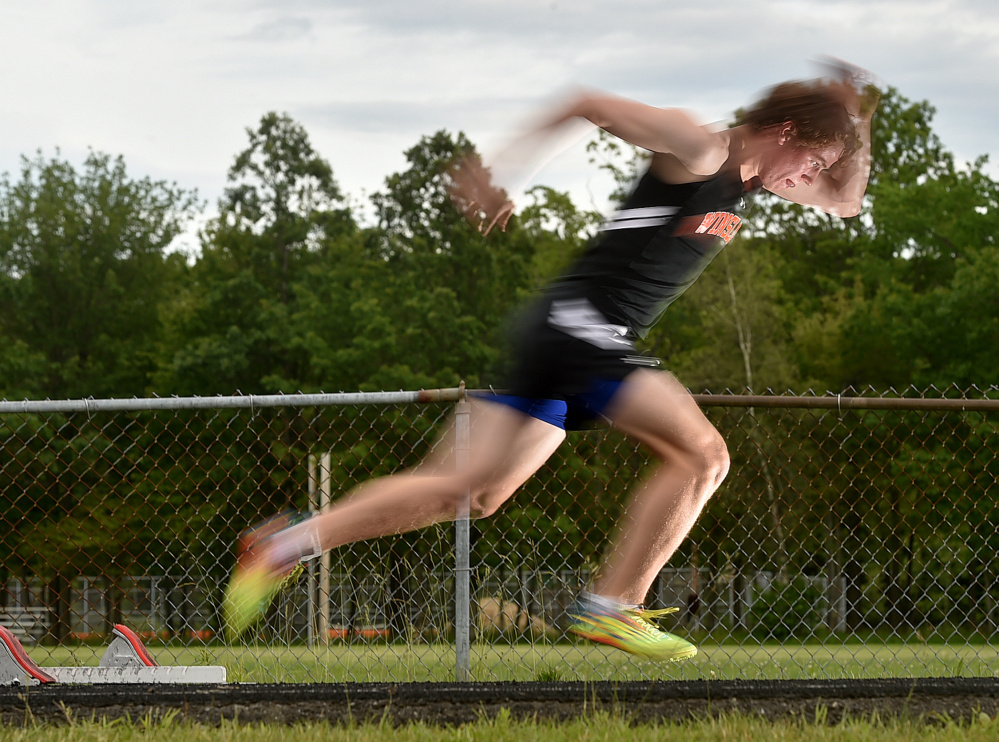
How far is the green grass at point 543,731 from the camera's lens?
2543 mm

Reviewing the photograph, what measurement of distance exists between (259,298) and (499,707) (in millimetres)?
27914

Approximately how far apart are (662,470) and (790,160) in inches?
36.2

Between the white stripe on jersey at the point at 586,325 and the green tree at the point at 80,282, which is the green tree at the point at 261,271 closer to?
the green tree at the point at 80,282

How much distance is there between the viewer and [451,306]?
1099 inches

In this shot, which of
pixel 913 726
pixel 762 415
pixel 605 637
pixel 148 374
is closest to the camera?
pixel 913 726

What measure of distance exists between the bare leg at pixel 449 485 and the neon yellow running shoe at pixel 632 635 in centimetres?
46

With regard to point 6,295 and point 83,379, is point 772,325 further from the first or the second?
point 6,295

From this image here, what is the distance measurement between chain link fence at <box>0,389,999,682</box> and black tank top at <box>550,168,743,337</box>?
4.80 feet

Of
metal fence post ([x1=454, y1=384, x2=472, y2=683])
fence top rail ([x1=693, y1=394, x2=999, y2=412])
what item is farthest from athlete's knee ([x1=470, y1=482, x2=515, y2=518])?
fence top rail ([x1=693, y1=394, x2=999, y2=412])

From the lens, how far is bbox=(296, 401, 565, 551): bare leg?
3.02 metres

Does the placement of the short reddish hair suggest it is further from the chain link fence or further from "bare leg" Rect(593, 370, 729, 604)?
the chain link fence

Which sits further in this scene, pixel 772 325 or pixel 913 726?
pixel 772 325

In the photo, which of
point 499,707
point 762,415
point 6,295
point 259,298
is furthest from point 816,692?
point 6,295

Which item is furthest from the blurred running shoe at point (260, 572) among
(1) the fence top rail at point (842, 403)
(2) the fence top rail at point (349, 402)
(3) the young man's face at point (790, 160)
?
(1) the fence top rail at point (842, 403)
